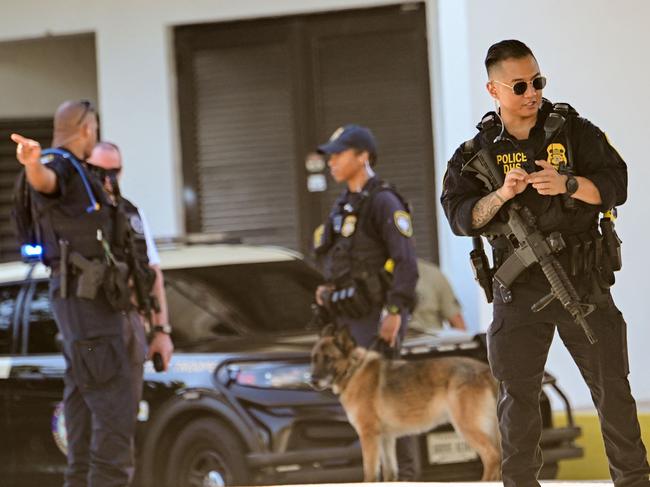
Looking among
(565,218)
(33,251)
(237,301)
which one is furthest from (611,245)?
(237,301)

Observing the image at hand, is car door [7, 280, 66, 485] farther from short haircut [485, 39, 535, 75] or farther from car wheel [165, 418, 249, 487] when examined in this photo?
short haircut [485, 39, 535, 75]

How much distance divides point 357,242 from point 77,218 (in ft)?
5.27

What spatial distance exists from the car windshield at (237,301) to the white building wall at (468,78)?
127 cm

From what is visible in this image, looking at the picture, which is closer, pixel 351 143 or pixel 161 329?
pixel 161 329

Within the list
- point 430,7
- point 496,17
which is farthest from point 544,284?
point 430,7

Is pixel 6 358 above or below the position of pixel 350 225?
below

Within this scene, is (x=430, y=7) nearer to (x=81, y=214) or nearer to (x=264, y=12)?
(x=264, y=12)

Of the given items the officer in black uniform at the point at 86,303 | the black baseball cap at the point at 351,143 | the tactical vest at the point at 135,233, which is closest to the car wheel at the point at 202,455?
the officer in black uniform at the point at 86,303

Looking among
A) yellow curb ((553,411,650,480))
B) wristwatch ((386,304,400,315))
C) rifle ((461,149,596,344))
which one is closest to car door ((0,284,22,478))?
wristwatch ((386,304,400,315))

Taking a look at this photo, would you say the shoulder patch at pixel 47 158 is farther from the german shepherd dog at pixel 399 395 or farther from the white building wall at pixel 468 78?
the white building wall at pixel 468 78

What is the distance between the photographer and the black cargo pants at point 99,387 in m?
6.05

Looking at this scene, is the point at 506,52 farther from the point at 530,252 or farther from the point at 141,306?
the point at 141,306

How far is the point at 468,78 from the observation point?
8.30 metres

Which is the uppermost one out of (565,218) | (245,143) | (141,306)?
(245,143)
